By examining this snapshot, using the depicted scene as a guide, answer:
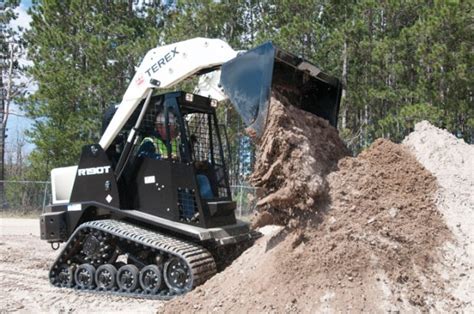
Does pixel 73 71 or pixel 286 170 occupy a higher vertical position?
pixel 73 71

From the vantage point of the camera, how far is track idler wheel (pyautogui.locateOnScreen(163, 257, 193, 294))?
20.4 feet

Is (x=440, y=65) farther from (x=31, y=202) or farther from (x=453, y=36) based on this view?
(x=31, y=202)

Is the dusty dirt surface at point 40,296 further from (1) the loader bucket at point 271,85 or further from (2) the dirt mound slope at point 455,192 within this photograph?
(2) the dirt mound slope at point 455,192

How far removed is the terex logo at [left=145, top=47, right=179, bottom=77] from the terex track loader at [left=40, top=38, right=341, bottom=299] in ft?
0.04

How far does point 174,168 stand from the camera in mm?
6836

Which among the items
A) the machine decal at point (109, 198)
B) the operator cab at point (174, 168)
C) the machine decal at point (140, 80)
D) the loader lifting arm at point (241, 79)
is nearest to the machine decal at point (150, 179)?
the operator cab at point (174, 168)

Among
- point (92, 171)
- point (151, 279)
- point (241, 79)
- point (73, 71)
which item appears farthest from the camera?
point (73, 71)

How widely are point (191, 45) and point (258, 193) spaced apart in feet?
7.66

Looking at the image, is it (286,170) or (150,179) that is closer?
(286,170)

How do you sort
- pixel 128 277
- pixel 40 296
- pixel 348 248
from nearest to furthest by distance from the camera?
pixel 348 248
pixel 128 277
pixel 40 296

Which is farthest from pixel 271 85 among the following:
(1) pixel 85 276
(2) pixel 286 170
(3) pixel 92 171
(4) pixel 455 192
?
(1) pixel 85 276

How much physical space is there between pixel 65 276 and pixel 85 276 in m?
0.42

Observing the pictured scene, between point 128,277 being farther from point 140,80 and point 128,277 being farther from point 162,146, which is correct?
point 140,80

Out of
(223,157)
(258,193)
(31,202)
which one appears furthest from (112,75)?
(258,193)
